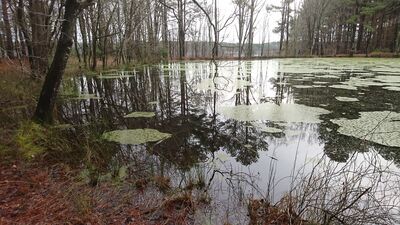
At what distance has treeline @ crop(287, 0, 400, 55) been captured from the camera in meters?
26.1

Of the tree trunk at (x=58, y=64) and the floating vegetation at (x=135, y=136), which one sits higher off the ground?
the tree trunk at (x=58, y=64)

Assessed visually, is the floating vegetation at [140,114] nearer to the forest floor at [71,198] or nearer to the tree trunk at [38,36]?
the forest floor at [71,198]

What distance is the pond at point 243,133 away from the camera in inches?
107

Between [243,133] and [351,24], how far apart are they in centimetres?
3236

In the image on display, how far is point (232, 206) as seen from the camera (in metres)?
2.24

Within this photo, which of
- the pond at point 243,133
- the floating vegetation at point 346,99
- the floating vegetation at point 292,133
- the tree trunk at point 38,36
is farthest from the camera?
the tree trunk at point 38,36

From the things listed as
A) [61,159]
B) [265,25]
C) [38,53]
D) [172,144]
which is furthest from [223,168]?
[265,25]

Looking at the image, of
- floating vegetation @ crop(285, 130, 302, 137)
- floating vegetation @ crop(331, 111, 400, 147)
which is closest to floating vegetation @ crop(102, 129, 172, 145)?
floating vegetation @ crop(285, 130, 302, 137)

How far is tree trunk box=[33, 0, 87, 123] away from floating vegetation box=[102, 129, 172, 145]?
3.20ft

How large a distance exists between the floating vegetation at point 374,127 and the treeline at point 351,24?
24494 mm

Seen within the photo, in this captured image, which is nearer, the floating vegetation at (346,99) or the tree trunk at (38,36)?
the floating vegetation at (346,99)

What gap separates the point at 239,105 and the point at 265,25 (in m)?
36.6

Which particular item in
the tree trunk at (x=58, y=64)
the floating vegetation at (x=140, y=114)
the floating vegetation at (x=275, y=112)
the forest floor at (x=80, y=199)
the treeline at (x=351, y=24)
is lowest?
the forest floor at (x=80, y=199)

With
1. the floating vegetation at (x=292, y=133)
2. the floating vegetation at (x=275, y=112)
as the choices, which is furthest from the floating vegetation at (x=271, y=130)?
the floating vegetation at (x=275, y=112)
